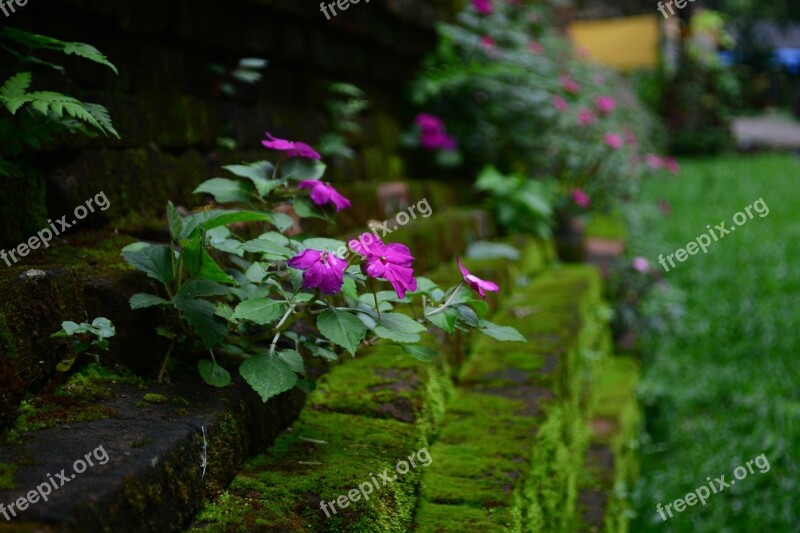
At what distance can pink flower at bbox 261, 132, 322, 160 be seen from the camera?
4.75ft

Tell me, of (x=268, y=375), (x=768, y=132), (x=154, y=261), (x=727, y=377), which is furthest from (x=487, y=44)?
(x=768, y=132)

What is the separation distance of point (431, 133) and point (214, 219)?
2.46 m

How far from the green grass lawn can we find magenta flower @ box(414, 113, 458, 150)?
1589 mm

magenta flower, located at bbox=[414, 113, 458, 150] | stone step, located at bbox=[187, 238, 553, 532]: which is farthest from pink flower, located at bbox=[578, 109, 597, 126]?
stone step, located at bbox=[187, 238, 553, 532]

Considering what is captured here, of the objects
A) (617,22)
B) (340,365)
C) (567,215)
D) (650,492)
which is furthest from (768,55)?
(340,365)

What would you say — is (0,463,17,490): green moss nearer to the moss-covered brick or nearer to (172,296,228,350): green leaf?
the moss-covered brick

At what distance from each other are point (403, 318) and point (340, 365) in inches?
17.0

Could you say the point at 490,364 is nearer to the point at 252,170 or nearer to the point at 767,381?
the point at 252,170

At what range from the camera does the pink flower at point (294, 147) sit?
145cm

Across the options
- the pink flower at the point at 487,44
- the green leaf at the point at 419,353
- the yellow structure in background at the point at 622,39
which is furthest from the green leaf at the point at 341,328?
the yellow structure in background at the point at 622,39

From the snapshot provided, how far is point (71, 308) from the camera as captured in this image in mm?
1251

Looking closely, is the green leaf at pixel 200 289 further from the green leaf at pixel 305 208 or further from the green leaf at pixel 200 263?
the green leaf at pixel 305 208

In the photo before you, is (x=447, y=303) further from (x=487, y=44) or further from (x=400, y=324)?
(x=487, y=44)

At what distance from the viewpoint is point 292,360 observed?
1.28 m
